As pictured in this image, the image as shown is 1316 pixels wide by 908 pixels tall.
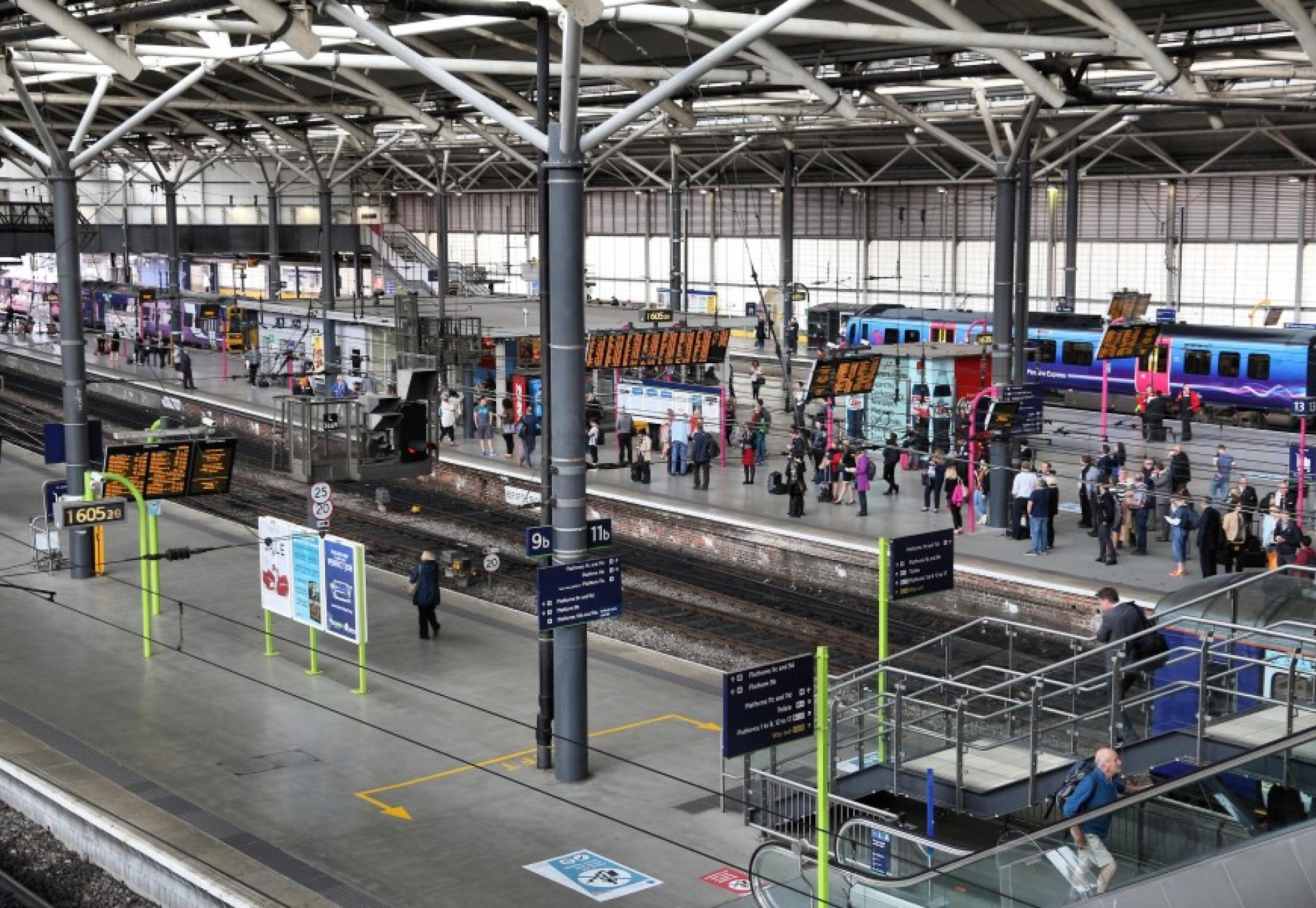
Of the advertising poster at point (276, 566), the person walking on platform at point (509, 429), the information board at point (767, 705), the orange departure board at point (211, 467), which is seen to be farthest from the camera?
the person walking on platform at point (509, 429)

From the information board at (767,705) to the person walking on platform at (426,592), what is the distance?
951 centimetres

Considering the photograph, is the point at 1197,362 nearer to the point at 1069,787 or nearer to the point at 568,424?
the point at 568,424

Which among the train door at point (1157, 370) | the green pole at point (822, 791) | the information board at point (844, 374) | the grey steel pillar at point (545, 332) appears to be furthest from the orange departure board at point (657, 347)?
the green pole at point (822, 791)

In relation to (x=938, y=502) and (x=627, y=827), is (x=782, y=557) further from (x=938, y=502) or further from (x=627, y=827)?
(x=627, y=827)

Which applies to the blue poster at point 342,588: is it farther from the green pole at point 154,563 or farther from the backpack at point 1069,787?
the backpack at point 1069,787

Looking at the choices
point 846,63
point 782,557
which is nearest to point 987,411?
point 782,557

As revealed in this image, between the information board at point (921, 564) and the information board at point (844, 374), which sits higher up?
the information board at point (844, 374)

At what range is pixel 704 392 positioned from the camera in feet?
114

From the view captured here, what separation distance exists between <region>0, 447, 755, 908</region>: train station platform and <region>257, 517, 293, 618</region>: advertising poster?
31.2 inches

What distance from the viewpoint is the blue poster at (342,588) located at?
19.3 m

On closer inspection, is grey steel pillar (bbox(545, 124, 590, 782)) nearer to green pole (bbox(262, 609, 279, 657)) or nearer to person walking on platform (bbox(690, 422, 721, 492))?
green pole (bbox(262, 609, 279, 657))

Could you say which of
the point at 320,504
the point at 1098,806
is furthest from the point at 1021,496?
the point at 1098,806

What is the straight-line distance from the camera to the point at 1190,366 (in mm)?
41188

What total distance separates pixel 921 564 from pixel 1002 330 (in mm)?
12461
